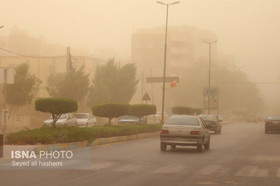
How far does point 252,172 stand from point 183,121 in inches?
318

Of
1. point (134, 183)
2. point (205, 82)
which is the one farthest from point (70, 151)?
point (205, 82)

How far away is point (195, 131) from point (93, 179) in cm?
966

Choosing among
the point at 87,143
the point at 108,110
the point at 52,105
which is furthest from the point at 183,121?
the point at 108,110

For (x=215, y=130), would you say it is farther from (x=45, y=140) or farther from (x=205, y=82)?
(x=205, y=82)

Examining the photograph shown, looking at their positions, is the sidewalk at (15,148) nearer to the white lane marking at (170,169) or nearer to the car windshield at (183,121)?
the white lane marking at (170,169)

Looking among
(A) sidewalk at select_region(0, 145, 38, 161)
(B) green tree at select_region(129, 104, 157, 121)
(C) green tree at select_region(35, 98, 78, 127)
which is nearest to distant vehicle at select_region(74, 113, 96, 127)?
(B) green tree at select_region(129, 104, 157, 121)

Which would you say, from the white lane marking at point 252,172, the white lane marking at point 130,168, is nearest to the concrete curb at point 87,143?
the white lane marking at point 130,168

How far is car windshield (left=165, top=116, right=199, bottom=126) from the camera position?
21.2m

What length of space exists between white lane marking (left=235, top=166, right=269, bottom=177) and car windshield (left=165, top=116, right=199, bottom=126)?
6.63 metres

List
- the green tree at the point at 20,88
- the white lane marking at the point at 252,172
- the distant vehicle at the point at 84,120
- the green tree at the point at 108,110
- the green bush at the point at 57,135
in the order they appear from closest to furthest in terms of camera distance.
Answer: the white lane marking at the point at 252,172 < the green bush at the point at 57,135 < the green tree at the point at 108,110 < the distant vehicle at the point at 84,120 < the green tree at the point at 20,88

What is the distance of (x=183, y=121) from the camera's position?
2134cm

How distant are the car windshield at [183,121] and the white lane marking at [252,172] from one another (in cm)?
663

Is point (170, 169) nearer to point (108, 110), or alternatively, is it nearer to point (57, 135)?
point (57, 135)

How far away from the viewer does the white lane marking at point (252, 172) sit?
502 inches
